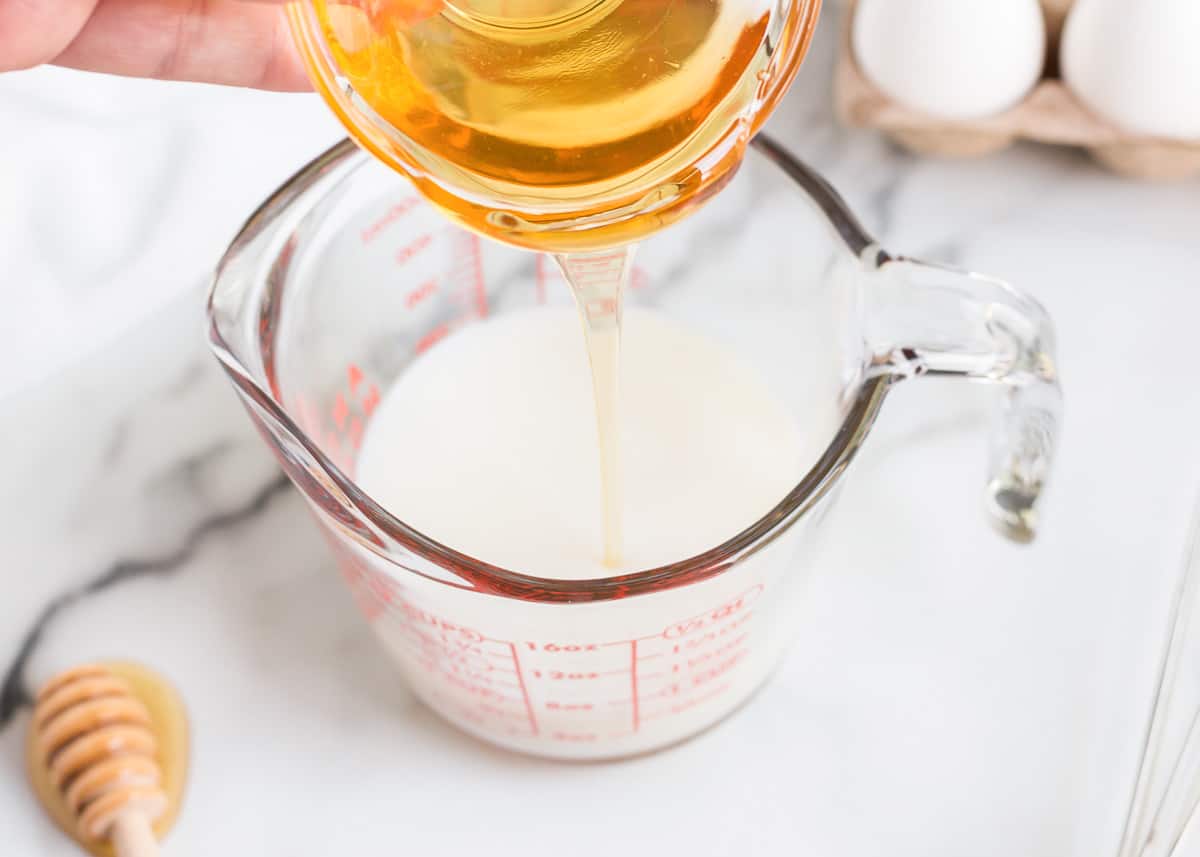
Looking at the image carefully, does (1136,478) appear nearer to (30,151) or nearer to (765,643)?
(765,643)

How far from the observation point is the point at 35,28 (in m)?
0.80

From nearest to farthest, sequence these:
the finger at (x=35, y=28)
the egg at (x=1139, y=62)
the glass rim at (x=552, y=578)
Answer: the glass rim at (x=552, y=578) → the finger at (x=35, y=28) → the egg at (x=1139, y=62)

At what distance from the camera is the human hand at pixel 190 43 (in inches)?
35.4

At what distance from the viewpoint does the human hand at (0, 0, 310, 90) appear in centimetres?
90

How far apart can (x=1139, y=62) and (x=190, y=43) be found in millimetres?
699

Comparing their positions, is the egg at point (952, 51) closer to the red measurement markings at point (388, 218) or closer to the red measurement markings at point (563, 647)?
the red measurement markings at point (388, 218)

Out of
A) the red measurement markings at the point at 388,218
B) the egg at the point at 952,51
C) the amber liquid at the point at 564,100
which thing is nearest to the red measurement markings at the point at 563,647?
the amber liquid at the point at 564,100

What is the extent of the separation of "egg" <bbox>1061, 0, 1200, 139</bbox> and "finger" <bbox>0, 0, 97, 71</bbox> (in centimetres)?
73

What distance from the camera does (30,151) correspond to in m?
1.21

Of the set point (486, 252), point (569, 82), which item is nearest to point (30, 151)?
point (486, 252)

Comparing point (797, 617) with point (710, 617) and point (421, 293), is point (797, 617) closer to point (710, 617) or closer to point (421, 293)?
point (710, 617)

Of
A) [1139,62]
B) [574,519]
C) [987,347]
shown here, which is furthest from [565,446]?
[1139,62]

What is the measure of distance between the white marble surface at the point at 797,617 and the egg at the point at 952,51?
4.0 inches

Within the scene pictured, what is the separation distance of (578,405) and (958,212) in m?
0.41
